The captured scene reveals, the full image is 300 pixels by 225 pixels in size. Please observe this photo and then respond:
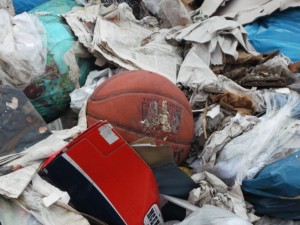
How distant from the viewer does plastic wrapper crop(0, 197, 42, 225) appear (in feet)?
5.79

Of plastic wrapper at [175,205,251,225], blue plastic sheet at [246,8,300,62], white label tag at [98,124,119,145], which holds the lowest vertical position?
blue plastic sheet at [246,8,300,62]

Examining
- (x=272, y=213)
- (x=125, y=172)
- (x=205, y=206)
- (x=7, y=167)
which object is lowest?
(x=272, y=213)

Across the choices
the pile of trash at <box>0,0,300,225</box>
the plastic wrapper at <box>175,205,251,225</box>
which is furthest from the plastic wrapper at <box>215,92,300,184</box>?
the plastic wrapper at <box>175,205,251,225</box>

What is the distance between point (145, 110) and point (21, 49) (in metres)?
1.05

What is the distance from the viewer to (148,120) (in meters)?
A: 2.23

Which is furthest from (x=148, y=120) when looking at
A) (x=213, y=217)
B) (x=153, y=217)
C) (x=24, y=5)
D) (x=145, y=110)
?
(x=24, y=5)

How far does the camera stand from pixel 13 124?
228cm

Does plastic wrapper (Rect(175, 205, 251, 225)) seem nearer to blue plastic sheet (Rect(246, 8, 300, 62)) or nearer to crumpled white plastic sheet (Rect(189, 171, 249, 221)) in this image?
crumpled white plastic sheet (Rect(189, 171, 249, 221))

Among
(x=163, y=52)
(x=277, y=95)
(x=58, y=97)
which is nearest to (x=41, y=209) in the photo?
(x=58, y=97)

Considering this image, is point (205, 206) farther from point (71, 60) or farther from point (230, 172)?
point (71, 60)

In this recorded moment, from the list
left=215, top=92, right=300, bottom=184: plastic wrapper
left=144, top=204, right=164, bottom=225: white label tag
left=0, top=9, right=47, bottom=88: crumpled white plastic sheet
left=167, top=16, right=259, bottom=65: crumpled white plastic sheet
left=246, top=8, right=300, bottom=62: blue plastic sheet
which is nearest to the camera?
left=144, top=204, right=164, bottom=225: white label tag

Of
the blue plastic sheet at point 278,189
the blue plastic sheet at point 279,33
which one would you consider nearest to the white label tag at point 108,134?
the blue plastic sheet at point 278,189

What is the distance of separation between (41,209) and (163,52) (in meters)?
1.75

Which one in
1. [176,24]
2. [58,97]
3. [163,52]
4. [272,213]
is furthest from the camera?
[176,24]
